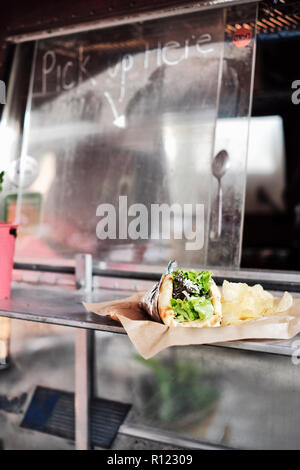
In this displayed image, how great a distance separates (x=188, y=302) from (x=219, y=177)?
3.28ft

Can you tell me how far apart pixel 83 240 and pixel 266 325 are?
1301mm

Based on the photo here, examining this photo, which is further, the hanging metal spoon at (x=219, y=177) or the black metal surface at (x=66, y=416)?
the hanging metal spoon at (x=219, y=177)

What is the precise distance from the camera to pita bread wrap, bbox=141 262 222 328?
119cm

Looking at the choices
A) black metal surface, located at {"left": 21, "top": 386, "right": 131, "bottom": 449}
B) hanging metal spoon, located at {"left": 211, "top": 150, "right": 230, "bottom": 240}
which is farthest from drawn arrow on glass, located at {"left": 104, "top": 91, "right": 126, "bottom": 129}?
black metal surface, located at {"left": 21, "top": 386, "right": 131, "bottom": 449}

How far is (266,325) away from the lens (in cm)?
114

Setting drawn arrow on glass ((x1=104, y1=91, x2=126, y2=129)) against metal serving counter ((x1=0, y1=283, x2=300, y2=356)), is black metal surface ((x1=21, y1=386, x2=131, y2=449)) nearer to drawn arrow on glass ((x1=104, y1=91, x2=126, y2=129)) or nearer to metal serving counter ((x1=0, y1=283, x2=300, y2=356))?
metal serving counter ((x1=0, y1=283, x2=300, y2=356))

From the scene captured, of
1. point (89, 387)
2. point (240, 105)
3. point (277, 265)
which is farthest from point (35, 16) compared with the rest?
point (277, 265)

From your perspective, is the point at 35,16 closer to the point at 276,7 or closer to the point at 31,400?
the point at 276,7

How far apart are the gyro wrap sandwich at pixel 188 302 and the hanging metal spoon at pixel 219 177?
847 mm

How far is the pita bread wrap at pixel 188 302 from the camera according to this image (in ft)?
3.92

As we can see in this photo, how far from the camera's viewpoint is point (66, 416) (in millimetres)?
2037

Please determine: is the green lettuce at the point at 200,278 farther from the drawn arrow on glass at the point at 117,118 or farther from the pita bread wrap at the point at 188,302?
the drawn arrow on glass at the point at 117,118

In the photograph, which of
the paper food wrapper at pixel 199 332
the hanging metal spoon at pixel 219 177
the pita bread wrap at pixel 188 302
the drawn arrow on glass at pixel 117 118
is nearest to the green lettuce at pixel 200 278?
the pita bread wrap at pixel 188 302

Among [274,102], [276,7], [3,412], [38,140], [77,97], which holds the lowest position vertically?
[3,412]
